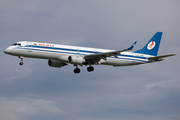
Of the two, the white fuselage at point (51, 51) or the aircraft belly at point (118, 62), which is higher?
the aircraft belly at point (118, 62)

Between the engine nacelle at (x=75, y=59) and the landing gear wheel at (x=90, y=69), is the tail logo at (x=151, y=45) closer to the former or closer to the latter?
the landing gear wheel at (x=90, y=69)

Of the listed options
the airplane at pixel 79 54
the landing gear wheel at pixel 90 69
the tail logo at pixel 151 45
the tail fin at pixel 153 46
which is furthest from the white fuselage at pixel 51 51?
the tail logo at pixel 151 45

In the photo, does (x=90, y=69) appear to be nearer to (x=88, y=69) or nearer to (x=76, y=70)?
(x=88, y=69)

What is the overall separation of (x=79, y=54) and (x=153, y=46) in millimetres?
15596

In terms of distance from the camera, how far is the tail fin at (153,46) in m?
50.4

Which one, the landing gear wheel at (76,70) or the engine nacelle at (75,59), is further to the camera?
the landing gear wheel at (76,70)

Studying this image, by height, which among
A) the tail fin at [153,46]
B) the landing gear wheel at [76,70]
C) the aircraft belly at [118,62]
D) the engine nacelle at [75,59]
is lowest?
the engine nacelle at [75,59]

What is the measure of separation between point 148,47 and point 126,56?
5.77m

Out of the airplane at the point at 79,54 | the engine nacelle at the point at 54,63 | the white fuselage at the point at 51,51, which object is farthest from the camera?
the engine nacelle at the point at 54,63

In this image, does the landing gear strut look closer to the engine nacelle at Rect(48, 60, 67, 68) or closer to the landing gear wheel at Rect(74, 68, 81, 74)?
the landing gear wheel at Rect(74, 68, 81, 74)

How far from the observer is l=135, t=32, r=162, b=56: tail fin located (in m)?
50.4

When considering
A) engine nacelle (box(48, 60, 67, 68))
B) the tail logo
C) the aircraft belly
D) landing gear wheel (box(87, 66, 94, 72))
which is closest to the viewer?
the aircraft belly

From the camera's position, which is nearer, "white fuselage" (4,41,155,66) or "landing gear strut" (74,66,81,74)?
"white fuselage" (4,41,155,66)

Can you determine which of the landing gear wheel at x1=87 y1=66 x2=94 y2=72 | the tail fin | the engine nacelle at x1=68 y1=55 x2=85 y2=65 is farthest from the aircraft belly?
the engine nacelle at x1=68 y1=55 x2=85 y2=65
